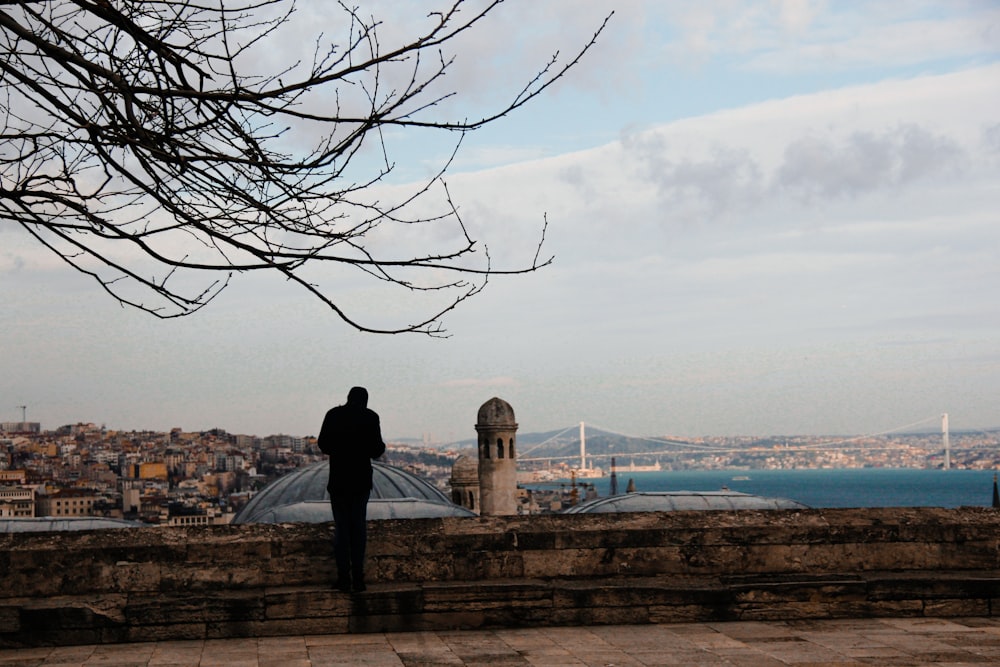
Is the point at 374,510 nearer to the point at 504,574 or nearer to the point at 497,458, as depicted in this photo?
the point at 497,458

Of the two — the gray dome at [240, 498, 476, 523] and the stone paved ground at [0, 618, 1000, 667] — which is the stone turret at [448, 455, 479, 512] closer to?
the gray dome at [240, 498, 476, 523]

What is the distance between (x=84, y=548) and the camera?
843 cm

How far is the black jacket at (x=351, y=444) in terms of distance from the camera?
854 centimetres

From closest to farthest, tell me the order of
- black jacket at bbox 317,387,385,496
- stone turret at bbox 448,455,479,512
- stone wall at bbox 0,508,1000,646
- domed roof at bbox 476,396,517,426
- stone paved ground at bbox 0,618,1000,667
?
stone paved ground at bbox 0,618,1000,667 → stone wall at bbox 0,508,1000,646 → black jacket at bbox 317,387,385,496 → domed roof at bbox 476,396,517,426 → stone turret at bbox 448,455,479,512

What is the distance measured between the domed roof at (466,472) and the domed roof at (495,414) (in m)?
4.09

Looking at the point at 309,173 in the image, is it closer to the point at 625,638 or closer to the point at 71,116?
the point at 71,116

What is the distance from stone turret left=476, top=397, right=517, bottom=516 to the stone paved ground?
33178mm

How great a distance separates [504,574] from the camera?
8883 mm

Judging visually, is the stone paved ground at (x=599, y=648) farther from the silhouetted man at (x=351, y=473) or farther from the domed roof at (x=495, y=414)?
the domed roof at (x=495, y=414)

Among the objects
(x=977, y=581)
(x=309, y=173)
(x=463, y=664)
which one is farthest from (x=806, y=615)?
(x=309, y=173)

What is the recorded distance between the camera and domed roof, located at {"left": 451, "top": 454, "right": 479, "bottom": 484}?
150ft

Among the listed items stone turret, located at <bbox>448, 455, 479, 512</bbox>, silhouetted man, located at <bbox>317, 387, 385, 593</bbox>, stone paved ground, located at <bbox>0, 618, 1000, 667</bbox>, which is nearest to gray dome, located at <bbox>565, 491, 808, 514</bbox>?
silhouetted man, located at <bbox>317, 387, 385, 593</bbox>

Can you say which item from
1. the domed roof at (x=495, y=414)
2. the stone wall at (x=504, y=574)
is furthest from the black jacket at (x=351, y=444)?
the domed roof at (x=495, y=414)

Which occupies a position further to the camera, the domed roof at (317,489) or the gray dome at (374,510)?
the domed roof at (317,489)
